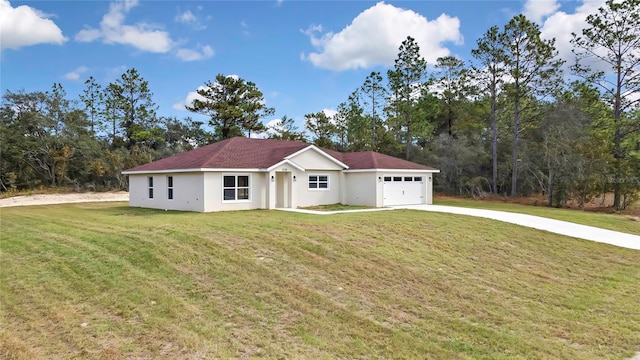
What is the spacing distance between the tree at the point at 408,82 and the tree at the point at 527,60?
8.13 meters

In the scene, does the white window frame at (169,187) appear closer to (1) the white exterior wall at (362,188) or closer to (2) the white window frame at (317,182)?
(2) the white window frame at (317,182)

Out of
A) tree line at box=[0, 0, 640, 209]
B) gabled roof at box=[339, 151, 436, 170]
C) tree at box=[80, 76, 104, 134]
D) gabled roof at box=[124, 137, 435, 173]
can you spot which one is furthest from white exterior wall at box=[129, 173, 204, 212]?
tree at box=[80, 76, 104, 134]

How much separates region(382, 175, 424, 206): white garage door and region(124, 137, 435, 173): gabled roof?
29.1 inches

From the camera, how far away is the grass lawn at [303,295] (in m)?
5.84

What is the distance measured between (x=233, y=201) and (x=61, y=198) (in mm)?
18482

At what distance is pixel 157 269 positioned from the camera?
28.5ft

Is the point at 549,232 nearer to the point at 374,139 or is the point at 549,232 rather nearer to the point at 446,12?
the point at 446,12

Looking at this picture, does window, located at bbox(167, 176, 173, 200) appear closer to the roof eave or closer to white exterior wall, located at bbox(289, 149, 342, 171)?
the roof eave

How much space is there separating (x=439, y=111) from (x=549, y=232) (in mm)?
Answer: 30201

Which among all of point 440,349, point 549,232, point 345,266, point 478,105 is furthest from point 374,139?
point 440,349

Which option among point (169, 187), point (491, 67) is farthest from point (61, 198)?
point (491, 67)

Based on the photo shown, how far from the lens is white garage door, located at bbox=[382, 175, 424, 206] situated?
938 inches

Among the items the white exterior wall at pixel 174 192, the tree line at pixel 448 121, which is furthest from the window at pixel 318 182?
the tree line at pixel 448 121

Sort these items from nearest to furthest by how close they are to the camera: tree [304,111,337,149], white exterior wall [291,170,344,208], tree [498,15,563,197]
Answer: white exterior wall [291,170,344,208] < tree [498,15,563,197] < tree [304,111,337,149]
